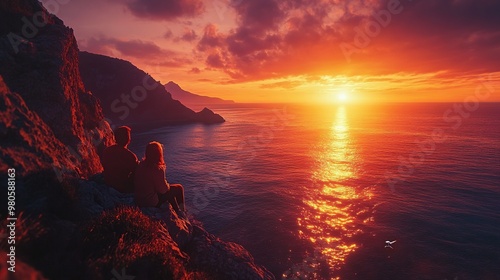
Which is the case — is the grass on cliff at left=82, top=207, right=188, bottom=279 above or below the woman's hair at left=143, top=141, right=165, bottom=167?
below

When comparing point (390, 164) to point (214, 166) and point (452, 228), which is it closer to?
point (452, 228)

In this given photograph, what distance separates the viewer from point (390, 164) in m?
56.7

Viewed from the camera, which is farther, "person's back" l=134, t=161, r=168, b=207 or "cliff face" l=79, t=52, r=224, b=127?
"cliff face" l=79, t=52, r=224, b=127

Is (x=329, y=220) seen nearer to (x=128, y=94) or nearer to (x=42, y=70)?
(x=42, y=70)

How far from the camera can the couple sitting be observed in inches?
343

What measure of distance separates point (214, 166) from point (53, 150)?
47.2 metres

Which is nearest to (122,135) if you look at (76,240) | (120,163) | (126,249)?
(120,163)

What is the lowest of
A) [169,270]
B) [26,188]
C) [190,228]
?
[190,228]

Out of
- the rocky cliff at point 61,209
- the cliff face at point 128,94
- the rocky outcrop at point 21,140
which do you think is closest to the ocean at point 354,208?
the rocky cliff at point 61,209

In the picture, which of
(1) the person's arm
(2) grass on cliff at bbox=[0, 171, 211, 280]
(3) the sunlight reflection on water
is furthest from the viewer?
(3) the sunlight reflection on water

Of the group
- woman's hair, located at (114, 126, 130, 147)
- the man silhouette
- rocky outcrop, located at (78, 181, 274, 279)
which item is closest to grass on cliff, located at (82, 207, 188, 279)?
rocky outcrop, located at (78, 181, 274, 279)

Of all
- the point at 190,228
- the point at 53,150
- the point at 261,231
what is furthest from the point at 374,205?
the point at 53,150

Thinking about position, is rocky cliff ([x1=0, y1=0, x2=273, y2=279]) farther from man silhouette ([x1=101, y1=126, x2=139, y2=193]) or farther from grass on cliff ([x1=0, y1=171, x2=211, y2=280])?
man silhouette ([x1=101, y1=126, x2=139, y2=193])

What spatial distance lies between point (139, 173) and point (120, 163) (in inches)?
53.7
